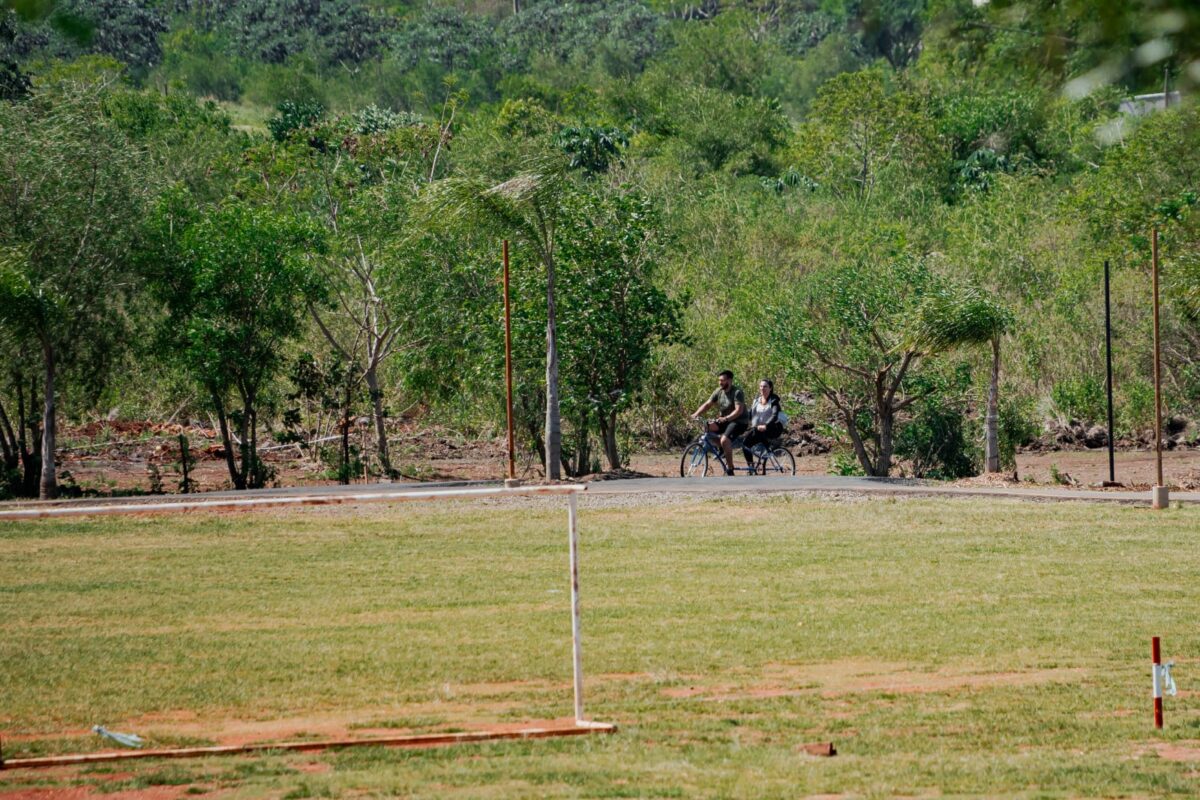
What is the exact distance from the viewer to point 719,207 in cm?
4759

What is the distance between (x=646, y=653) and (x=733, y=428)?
13.6 metres

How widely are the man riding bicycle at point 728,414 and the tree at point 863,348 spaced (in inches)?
119

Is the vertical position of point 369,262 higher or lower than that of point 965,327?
higher

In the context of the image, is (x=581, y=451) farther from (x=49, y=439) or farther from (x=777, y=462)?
(x=49, y=439)

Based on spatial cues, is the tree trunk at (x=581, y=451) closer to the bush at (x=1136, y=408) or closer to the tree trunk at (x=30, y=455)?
the tree trunk at (x=30, y=455)

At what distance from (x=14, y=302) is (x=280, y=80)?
297 ft

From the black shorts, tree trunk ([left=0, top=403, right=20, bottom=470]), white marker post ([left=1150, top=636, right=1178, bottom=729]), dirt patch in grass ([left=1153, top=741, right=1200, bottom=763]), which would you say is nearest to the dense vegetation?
tree trunk ([left=0, top=403, right=20, bottom=470])

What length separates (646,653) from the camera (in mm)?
11812

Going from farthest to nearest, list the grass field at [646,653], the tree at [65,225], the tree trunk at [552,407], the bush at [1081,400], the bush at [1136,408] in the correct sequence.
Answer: the bush at [1081,400] < the bush at [1136,408] < the tree at [65,225] < the tree trunk at [552,407] < the grass field at [646,653]

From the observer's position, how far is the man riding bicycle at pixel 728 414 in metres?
24.9

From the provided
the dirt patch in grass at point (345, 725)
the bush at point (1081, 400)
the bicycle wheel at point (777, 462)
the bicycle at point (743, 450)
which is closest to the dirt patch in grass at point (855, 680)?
the dirt patch in grass at point (345, 725)

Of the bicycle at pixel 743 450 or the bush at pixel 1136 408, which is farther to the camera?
the bush at pixel 1136 408

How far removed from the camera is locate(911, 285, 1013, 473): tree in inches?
964

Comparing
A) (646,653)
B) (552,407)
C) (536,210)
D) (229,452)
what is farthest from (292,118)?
(646,653)
